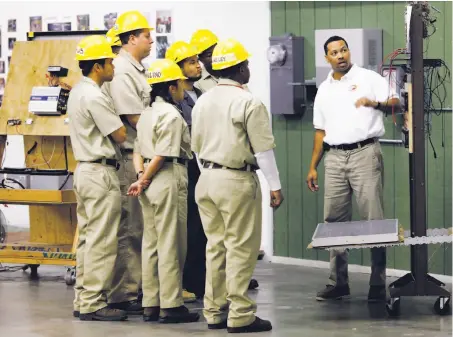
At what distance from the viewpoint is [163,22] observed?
10.8 m

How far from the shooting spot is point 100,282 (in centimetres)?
773

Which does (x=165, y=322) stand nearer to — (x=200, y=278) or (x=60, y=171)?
(x=200, y=278)

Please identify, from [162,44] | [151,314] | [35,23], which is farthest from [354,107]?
[35,23]

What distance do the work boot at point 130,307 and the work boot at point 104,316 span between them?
239 millimetres

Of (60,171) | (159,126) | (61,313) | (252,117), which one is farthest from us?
(60,171)

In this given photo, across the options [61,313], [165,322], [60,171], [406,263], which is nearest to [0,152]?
[60,171]

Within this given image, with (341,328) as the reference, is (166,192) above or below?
above

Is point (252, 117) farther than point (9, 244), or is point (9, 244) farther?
point (9, 244)

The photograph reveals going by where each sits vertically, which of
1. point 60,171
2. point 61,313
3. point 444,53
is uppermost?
point 444,53

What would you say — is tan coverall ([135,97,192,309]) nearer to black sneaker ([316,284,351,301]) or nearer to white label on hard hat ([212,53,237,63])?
white label on hard hat ([212,53,237,63])

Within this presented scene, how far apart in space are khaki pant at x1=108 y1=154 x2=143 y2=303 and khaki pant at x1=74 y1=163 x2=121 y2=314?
0.29 m

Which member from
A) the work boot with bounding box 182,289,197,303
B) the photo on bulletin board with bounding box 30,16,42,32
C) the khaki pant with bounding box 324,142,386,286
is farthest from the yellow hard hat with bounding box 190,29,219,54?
the photo on bulletin board with bounding box 30,16,42,32

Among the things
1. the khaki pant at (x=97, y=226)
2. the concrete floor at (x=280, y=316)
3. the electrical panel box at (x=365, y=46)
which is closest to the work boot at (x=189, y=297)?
the concrete floor at (x=280, y=316)

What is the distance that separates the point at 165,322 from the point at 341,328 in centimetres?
115
